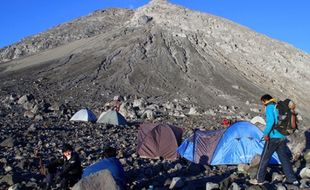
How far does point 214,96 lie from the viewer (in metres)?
41.3

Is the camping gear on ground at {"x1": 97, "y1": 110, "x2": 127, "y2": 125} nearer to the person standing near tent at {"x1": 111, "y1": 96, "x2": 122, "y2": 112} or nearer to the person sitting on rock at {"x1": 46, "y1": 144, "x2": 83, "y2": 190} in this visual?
the person standing near tent at {"x1": 111, "y1": 96, "x2": 122, "y2": 112}

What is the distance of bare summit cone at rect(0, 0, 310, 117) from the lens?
41.2m

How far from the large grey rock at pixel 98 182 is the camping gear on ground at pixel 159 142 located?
7.52 m

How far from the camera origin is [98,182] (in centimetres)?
794

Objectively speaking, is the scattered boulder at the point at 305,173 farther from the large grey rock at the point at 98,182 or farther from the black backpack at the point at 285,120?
the large grey rock at the point at 98,182

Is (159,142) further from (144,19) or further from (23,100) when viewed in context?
(144,19)

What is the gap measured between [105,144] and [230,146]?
18.6 ft

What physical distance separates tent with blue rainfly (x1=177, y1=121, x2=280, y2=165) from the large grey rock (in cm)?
641

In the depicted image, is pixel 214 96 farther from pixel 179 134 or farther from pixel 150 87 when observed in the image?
pixel 179 134

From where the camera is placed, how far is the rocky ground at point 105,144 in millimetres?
10746

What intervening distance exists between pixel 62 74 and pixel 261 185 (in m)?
36.9

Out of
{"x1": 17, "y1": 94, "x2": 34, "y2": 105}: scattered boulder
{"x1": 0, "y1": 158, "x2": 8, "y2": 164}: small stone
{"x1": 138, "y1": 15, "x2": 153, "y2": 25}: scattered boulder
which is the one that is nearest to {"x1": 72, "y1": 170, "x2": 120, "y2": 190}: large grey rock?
{"x1": 0, "y1": 158, "x2": 8, "y2": 164}: small stone

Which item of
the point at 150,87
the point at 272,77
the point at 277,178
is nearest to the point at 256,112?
the point at 150,87

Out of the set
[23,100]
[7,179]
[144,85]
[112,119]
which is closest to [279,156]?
[7,179]
